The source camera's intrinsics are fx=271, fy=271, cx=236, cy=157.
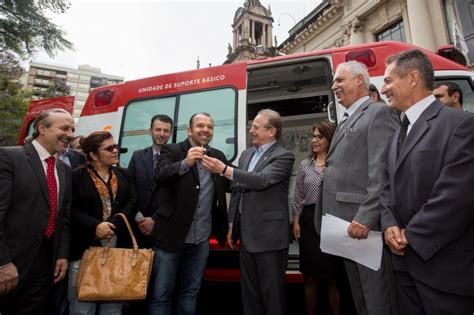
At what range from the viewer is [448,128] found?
1441mm

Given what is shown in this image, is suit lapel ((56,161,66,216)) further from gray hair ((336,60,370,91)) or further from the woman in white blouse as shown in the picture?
gray hair ((336,60,370,91))

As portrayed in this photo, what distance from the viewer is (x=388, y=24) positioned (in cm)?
1596

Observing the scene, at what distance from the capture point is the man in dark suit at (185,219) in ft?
7.89

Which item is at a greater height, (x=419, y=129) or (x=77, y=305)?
(x=419, y=129)

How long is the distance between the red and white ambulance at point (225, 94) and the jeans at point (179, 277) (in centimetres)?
89

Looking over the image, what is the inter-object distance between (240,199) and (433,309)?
1602 mm

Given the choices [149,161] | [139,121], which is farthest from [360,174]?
[139,121]

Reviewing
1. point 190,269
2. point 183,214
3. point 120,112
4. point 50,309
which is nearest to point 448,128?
point 183,214

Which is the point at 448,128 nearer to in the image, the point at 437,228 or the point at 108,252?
the point at 437,228

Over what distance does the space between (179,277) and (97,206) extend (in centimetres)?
106

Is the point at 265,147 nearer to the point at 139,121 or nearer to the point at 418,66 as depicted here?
the point at 418,66

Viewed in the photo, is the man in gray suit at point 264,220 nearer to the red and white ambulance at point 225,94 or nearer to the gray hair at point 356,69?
the gray hair at point 356,69

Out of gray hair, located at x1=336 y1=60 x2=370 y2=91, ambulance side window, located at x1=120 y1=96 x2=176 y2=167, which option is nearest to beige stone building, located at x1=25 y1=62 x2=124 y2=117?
ambulance side window, located at x1=120 y1=96 x2=176 y2=167

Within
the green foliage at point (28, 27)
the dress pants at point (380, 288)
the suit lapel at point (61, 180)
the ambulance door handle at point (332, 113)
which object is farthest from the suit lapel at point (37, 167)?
the green foliage at point (28, 27)
